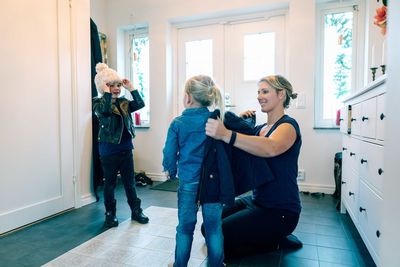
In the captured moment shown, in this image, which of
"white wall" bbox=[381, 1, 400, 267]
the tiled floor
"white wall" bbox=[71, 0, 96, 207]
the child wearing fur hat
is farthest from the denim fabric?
"white wall" bbox=[381, 1, 400, 267]

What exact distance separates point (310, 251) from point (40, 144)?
82.7 inches

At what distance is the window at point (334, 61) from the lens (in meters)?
2.89

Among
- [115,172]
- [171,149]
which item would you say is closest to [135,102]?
[115,172]

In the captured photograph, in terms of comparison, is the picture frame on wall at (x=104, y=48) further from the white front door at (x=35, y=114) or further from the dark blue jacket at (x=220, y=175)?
the dark blue jacket at (x=220, y=175)

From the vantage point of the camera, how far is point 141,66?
3.87 m

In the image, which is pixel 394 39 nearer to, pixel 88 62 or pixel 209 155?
pixel 209 155

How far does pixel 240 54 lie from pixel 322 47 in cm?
91

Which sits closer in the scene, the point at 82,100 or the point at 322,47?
the point at 82,100

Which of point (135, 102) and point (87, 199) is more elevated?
point (135, 102)

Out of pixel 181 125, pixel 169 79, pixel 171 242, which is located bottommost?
pixel 171 242

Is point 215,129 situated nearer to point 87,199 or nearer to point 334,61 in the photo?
point 87,199

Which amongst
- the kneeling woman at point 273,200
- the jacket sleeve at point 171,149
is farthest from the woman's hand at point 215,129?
the kneeling woman at point 273,200

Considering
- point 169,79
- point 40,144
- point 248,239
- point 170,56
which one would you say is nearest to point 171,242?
point 248,239

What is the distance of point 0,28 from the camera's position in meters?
1.87
